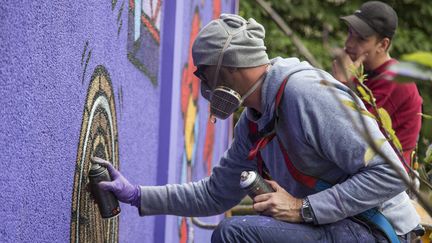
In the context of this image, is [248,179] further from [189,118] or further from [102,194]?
[189,118]

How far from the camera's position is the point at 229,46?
312 cm

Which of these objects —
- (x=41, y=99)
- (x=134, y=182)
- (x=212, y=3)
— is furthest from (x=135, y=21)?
(x=212, y=3)

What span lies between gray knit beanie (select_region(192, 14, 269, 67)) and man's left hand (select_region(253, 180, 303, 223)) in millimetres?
476

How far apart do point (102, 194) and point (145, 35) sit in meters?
1.27

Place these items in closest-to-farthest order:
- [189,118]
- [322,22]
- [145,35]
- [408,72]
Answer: [408,72] < [145,35] < [189,118] < [322,22]

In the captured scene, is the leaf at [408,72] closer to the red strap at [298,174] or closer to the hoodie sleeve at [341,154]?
the hoodie sleeve at [341,154]

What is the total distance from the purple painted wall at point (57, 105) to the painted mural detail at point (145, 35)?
0.07ft

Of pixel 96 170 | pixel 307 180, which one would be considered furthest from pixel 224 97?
pixel 96 170

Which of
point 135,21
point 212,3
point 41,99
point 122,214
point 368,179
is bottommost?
point 122,214

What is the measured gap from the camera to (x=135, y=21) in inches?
153

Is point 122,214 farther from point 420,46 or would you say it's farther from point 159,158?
point 420,46

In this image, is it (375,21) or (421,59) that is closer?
(421,59)

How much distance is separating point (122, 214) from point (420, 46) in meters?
7.85

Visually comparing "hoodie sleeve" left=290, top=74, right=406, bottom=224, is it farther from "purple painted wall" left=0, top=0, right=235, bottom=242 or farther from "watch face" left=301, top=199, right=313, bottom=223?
"purple painted wall" left=0, top=0, right=235, bottom=242
